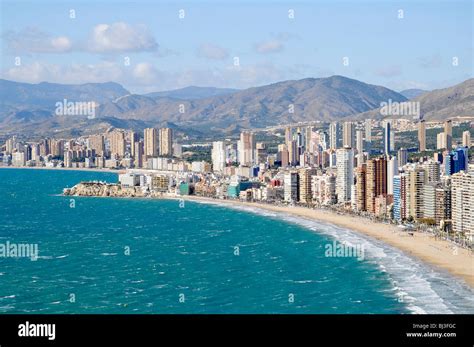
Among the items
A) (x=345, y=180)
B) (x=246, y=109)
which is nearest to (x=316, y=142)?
(x=345, y=180)

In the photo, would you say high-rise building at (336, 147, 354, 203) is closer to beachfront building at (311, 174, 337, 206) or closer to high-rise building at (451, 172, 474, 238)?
beachfront building at (311, 174, 337, 206)

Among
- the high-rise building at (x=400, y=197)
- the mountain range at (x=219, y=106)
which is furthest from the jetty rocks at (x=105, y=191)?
the mountain range at (x=219, y=106)

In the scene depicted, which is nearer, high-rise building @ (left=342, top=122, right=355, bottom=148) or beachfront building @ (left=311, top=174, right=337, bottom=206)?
beachfront building @ (left=311, top=174, right=337, bottom=206)

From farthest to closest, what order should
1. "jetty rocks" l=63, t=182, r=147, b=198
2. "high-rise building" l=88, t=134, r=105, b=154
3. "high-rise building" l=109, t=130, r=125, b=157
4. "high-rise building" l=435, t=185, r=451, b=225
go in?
"high-rise building" l=88, t=134, r=105, b=154
"high-rise building" l=109, t=130, r=125, b=157
"jetty rocks" l=63, t=182, r=147, b=198
"high-rise building" l=435, t=185, r=451, b=225

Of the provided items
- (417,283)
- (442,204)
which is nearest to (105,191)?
(442,204)

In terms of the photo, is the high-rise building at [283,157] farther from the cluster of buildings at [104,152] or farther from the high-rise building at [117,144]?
the high-rise building at [117,144]

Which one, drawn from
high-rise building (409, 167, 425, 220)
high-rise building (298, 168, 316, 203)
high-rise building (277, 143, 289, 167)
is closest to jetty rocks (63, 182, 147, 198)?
high-rise building (298, 168, 316, 203)
